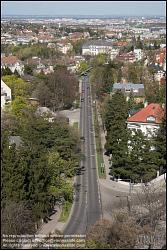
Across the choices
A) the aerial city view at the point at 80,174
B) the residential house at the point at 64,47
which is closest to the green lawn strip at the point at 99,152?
the aerial city view at the point at 80,174

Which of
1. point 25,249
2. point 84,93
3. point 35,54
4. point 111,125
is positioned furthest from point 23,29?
point 25,249

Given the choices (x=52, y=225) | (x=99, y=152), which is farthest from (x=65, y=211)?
(x=99, y=152)

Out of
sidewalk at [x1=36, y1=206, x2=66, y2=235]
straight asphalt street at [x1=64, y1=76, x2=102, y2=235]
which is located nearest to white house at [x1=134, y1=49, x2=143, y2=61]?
straight asphalt street at [x1=64, y1=76, x2=102, y2=235]

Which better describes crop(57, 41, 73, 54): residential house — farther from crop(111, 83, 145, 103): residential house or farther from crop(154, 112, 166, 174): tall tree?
crop(154, 112, 166, 174): tall tree

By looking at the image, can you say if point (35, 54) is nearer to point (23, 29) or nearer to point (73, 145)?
point (23, 29)

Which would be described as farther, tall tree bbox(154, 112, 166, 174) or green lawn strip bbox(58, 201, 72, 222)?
tall tree bbox(154, 112, 166, 174)

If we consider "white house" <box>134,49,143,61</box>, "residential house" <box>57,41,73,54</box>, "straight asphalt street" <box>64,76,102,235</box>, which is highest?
"residential house" <box>57,41,73,54</box>

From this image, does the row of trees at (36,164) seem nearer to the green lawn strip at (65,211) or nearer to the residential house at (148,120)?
the green lawn strip at (65,211)
